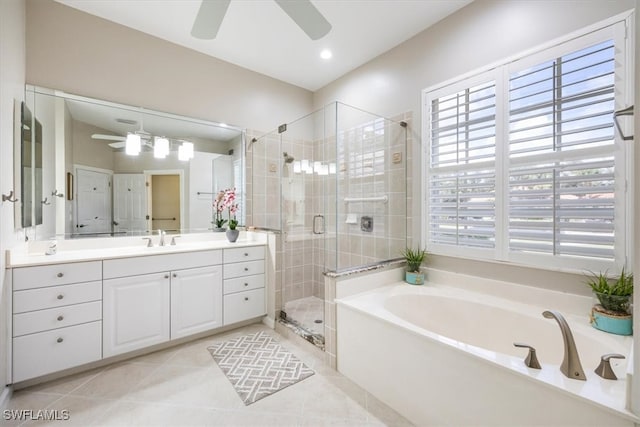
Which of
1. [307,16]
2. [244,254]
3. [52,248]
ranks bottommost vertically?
[244,254]

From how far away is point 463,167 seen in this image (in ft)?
7.16

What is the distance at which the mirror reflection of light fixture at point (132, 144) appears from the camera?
246 centimetres

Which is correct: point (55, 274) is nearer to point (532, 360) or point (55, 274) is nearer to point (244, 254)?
point (244, 254)

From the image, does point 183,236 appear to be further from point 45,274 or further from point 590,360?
point 590,360

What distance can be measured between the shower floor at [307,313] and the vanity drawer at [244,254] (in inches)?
24.9

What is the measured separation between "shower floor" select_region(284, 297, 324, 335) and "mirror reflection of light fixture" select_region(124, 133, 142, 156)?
211cm

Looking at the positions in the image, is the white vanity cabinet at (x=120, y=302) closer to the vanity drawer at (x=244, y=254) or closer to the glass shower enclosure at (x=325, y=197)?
the vanity drawer at (x=244, y=254)

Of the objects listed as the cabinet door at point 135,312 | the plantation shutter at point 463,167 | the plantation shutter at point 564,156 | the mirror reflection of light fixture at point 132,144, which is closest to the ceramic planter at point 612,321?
the plantation shutter at point 564,156

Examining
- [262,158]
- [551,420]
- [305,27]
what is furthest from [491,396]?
[262,158]

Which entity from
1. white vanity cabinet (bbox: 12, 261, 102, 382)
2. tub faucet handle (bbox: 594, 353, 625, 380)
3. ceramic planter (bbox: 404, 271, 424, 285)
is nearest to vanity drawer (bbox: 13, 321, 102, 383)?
white vanity cabinet (bbox: 12, 261, 102, 382)

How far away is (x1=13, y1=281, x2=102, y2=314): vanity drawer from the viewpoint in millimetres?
1685

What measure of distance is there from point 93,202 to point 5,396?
1393 millimetres

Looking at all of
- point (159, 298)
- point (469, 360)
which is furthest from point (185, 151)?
point (469, 360)

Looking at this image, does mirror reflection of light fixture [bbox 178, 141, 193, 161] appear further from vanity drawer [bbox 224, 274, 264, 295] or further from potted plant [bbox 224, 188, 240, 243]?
vanity drawer [bbox 224, 274, 264, 295]
